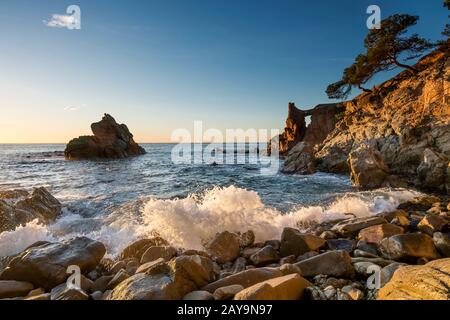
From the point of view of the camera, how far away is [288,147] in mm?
59625

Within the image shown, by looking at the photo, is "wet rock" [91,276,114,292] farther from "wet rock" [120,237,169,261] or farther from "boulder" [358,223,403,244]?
"boulder" [358,223,403,244]

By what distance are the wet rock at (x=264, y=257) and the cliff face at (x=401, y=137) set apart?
13.9m

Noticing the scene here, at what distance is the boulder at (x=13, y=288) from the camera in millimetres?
4684

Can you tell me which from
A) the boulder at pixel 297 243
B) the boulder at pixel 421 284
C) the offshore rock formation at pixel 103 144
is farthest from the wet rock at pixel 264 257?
the offshore rock formation at pixel 103 144

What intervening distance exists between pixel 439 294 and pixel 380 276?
1.32 meters

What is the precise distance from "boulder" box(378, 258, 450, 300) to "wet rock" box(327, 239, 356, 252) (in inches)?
136

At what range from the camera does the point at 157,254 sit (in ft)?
21.1

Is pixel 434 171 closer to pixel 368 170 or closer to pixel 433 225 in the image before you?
pixel 368 170

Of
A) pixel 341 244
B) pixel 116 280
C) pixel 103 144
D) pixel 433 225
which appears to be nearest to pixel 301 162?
pixel 433 225

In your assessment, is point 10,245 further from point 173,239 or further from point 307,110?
point 307,110

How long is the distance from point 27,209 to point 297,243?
35.9 ft

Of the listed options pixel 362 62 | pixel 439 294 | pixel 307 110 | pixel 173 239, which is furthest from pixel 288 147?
pixel 439 294

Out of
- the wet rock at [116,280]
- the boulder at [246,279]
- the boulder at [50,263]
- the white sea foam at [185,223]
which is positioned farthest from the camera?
the white sea foam at [185,223]

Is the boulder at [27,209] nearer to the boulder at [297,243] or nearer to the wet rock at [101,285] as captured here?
the wet rock at [101,285]
